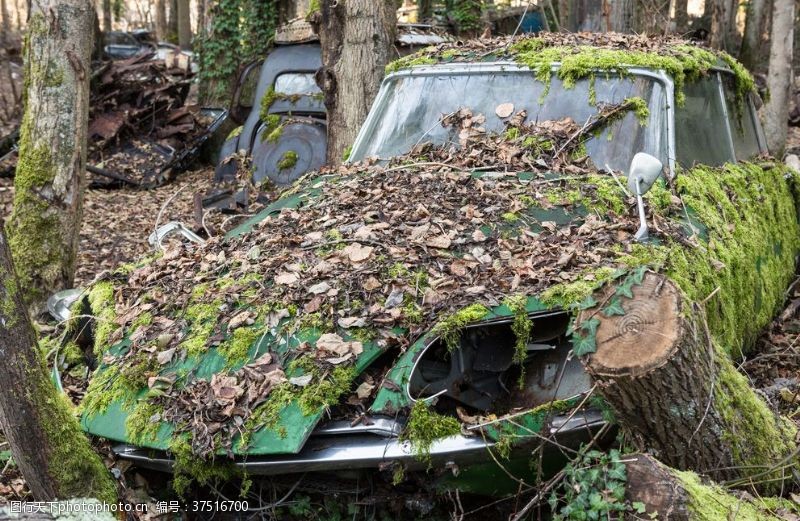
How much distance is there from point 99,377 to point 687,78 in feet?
12.6

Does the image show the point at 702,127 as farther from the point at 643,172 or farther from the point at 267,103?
the point at 267,103

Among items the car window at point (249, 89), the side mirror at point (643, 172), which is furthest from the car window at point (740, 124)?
the car window at point (249, 89)

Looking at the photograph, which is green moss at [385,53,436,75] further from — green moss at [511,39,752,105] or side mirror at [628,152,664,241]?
side mirror at [628,152,664,241]

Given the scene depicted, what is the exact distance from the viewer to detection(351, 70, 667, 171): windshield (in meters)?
4.65

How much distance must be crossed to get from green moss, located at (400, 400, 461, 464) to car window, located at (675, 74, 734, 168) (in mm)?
2412

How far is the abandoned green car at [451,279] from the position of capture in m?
3.10

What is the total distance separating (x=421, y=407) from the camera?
3.06 meters

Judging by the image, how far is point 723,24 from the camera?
17.3 metres

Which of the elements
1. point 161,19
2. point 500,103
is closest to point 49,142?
point 500,103

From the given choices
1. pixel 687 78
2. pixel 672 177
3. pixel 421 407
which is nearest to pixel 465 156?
pixel 672 177

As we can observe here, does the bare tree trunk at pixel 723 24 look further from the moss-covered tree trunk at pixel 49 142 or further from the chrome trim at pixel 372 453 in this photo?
the chrome trim at pixel 372 453

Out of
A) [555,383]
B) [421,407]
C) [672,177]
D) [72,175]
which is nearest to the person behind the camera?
[421,407]

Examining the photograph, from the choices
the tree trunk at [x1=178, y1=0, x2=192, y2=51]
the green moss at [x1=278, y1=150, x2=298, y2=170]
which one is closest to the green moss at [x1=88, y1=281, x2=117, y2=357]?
the green moss at [x1=278, y1=150, x2=298, y2=170]

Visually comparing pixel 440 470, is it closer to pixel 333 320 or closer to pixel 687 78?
pixel 333 320
